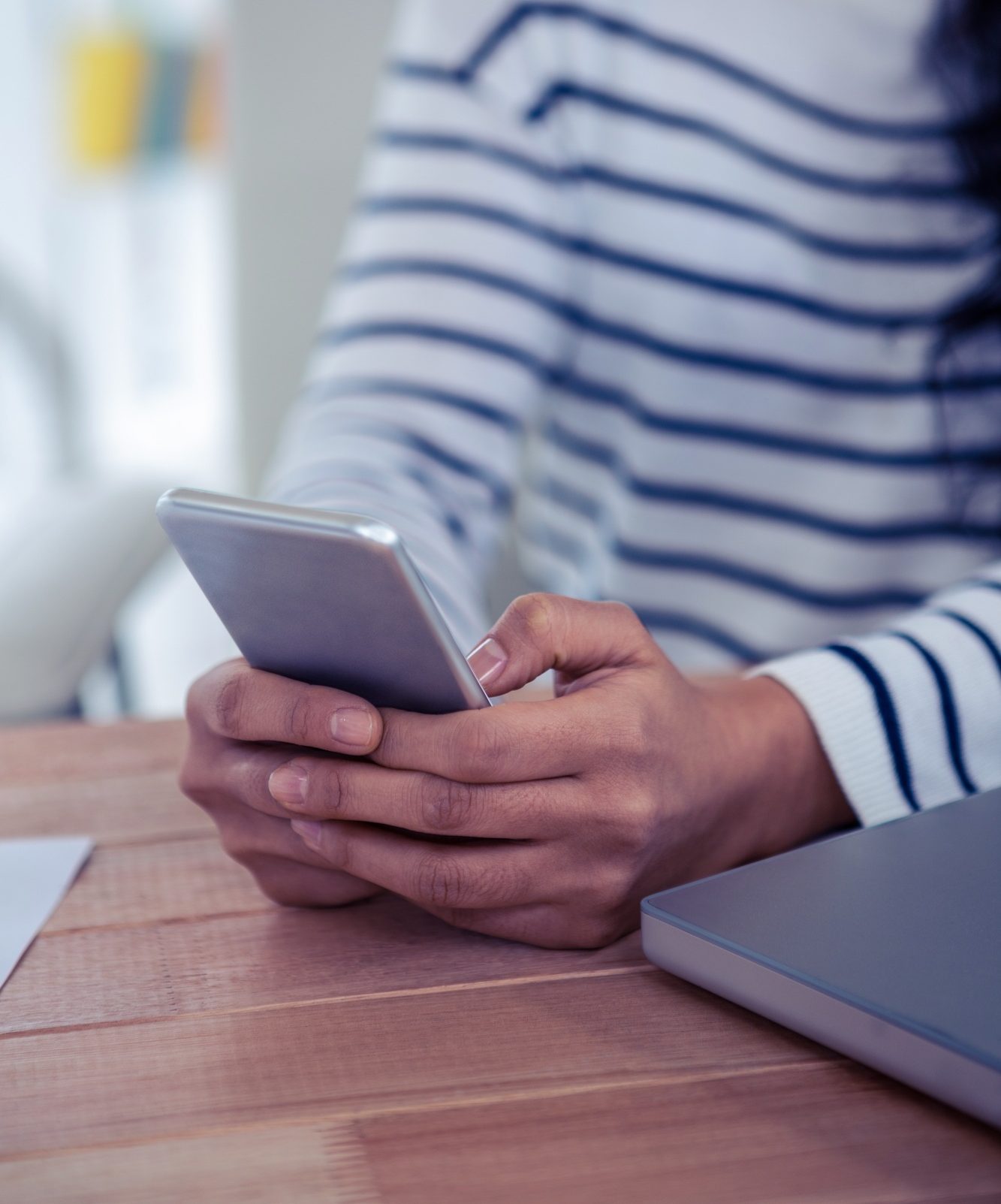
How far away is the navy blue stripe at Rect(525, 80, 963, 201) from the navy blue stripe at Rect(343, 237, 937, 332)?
0.08 m

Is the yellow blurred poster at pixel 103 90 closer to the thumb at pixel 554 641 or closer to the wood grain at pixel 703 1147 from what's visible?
the thumb at pixel 554 641

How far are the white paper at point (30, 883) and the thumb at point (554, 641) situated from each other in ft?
0.59

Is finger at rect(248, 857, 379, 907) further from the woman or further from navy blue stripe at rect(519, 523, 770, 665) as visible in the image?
navy blue stripe at rect(519, 523, 770, 665)

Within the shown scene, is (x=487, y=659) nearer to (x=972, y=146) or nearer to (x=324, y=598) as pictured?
(x=324, y=598)

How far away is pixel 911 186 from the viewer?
2.53 feet

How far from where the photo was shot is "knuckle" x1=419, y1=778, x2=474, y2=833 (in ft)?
1.13

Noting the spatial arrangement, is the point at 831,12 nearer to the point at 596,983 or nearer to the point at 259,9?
the point at 259,9

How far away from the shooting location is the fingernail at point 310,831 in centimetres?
37

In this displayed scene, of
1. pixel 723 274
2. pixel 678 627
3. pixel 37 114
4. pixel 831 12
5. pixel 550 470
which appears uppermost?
pixel 37 114

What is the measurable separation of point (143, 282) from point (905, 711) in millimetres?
2903

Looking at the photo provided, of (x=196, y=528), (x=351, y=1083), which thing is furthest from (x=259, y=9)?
(x=351, y=1083)

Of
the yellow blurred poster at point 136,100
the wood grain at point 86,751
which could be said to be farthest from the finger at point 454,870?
the yellow blurred poster at point 136,100

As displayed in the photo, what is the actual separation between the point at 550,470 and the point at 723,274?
258 mm

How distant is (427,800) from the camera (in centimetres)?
35
